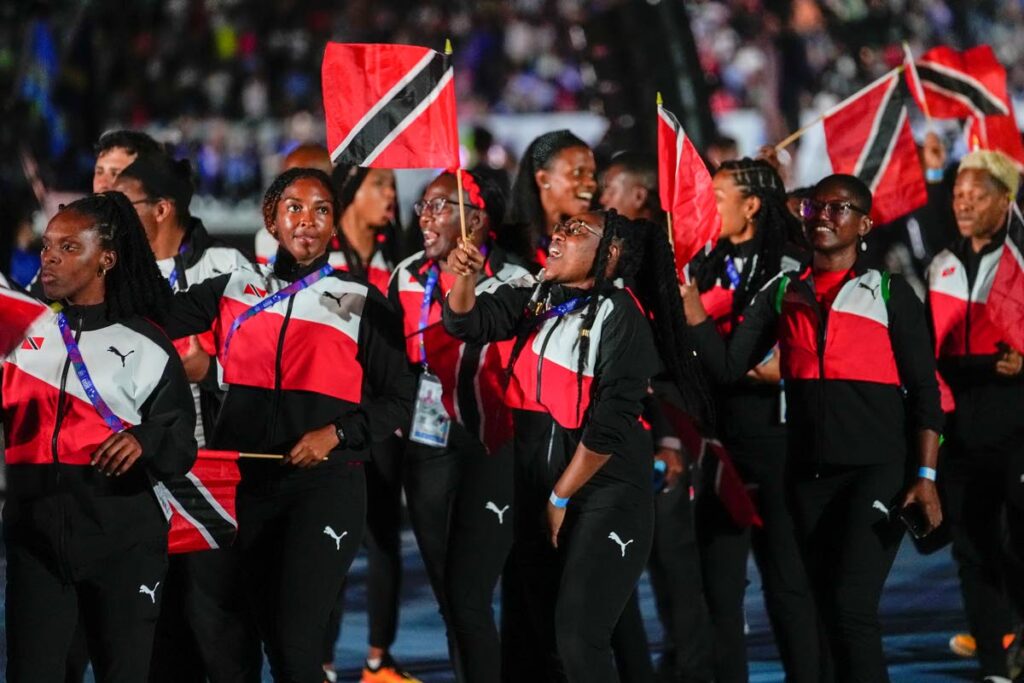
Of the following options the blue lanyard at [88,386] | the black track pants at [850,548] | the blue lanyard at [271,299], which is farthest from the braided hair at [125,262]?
the black track pants at [850,548]

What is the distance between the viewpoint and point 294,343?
247 inches

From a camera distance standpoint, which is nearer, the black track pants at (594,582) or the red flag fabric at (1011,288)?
the black track pants at (594,582)

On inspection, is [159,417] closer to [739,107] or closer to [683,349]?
[683,349]

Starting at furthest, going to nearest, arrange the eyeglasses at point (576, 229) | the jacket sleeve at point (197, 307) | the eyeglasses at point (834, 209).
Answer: the eyeglasses at point (834, 209)
the jacket sleeve at point (197, 307)
the eyeglasses at point (576, 229)

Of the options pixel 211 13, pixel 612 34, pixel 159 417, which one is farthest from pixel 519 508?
pixel 211 13

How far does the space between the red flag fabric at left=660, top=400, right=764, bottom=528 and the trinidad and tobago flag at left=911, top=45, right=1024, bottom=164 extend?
3.02 meters

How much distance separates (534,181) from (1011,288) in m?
2.07

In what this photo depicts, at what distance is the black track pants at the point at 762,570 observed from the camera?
7051mm

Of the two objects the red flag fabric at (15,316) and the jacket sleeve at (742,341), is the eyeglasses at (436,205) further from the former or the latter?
the red flag fabric at (15,316)

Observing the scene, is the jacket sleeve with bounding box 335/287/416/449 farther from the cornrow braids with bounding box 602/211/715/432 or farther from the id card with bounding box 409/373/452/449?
the cornrow braids with bounding box 602/211/715/432

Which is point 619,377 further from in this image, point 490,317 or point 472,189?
point 472,189

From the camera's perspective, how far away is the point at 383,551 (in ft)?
27.0

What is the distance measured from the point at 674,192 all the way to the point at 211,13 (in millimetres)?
19569

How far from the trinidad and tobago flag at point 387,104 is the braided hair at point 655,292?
79cm
